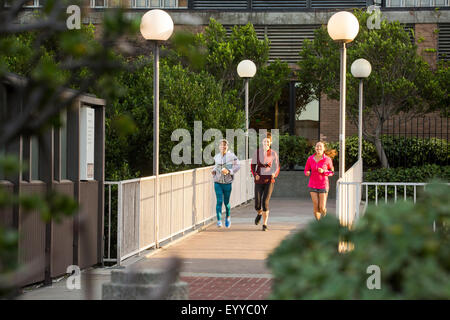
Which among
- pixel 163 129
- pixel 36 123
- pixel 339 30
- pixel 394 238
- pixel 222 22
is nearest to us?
pixel 36 123

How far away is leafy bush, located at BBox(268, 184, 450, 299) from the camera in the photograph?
126 inches

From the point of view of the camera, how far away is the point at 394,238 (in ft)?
10.6

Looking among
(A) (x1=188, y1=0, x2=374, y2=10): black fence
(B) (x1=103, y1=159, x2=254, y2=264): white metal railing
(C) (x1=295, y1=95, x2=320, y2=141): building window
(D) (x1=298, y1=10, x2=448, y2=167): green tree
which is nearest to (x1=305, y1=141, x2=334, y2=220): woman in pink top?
(B) (x1=103, y1=159, x2=254, y2=264): white metal railing

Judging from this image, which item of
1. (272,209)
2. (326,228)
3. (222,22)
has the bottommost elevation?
(272,209)

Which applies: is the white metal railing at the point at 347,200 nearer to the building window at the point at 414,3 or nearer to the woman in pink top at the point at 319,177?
the woman in pink top at the point at 319,177

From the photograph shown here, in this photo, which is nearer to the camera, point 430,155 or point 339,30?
point 339,30

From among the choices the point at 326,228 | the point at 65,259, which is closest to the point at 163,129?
the point at 65,259

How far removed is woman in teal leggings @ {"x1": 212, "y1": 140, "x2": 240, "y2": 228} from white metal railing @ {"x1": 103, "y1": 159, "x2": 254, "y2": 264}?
0.34 meters

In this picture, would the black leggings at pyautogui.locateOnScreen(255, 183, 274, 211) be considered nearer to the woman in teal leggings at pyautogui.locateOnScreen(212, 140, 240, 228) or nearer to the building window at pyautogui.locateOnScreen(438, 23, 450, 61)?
the woman in teal leggings at pyautogui.locateOnScreen(212, 140, 240, 228)

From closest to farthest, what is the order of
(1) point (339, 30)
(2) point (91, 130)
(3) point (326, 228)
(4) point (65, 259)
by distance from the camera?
1. (3) point (326, 228)
2. (4) point (65, 259)
3. (2) point (91, 130)
4. (1) point (339, 30)

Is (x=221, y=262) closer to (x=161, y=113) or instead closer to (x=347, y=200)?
(x=347, y=200)

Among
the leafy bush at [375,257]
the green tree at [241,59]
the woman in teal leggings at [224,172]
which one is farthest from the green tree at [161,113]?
the leafy bush at [375,257]

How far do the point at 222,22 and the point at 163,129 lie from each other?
11.6m
